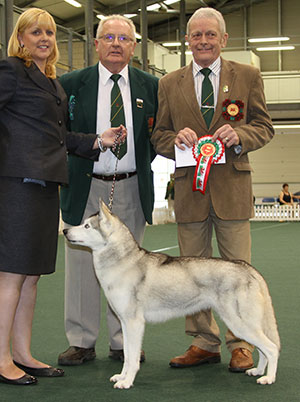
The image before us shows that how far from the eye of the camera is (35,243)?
3562 millimetres

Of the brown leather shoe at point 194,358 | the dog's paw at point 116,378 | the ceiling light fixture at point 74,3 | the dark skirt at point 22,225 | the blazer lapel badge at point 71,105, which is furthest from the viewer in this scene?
the ceiling light fixture at point 74,3

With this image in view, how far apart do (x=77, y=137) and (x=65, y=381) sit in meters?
1.59

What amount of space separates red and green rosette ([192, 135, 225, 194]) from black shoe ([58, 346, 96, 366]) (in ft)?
4.76

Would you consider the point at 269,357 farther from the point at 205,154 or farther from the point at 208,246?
the point at 205,154

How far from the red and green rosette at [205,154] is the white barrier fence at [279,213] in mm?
18951

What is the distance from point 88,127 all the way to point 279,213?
19.2 meters

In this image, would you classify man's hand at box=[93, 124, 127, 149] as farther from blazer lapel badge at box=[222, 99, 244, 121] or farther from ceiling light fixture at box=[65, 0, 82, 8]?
ceiling light fixture at box=[65, 0, 82, 8]

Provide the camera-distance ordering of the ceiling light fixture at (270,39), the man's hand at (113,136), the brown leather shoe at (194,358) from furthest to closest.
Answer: the ceiling light fixture at (270,39) → the brown leather shoe at (194,358) → the man's hand at (113,136)

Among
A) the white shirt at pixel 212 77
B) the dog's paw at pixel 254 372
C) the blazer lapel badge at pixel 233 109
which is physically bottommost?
the dog's paw at pixel 254 372

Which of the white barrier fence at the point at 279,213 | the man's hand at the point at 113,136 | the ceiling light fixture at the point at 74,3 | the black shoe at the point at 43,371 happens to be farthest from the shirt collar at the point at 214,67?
the white barrier fence at the point at 279,213

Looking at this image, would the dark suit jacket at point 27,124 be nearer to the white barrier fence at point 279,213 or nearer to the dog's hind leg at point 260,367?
the dog's hind leg at point 260,367

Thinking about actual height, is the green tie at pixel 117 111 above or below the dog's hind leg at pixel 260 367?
above

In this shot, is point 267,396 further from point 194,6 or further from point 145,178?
point 194,6

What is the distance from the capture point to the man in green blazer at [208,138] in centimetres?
391
